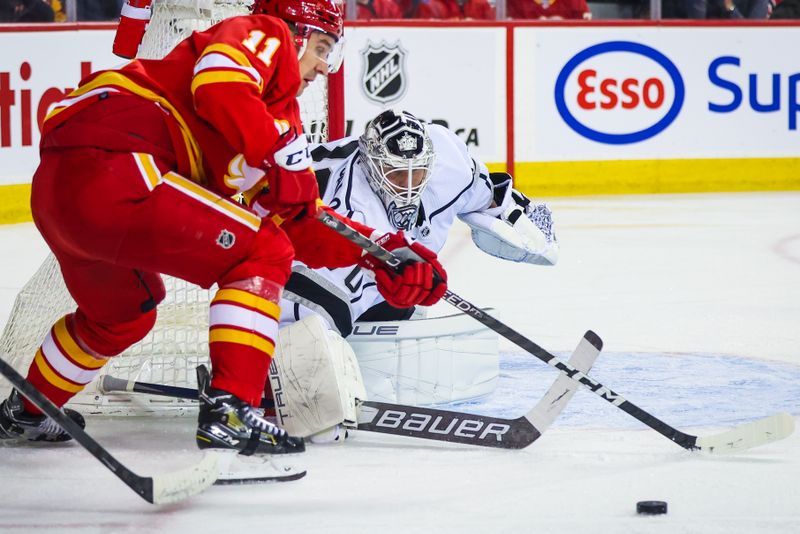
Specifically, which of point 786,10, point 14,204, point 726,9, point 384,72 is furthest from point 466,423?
point 786,10

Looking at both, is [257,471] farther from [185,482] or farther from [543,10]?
[543,10]

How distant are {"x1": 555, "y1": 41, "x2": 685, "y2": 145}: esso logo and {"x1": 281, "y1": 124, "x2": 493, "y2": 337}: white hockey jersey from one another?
4.08 m

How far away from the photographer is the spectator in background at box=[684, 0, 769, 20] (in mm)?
7426

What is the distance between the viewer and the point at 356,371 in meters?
2.87

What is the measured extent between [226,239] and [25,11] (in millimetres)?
4189

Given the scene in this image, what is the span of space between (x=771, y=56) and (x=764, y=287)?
10.0 feet

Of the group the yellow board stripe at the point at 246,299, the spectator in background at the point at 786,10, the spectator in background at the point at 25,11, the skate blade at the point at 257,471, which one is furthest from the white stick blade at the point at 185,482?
the spectator in background at the point at 786,10

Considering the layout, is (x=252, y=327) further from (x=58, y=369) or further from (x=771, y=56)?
(x=771, y=56)

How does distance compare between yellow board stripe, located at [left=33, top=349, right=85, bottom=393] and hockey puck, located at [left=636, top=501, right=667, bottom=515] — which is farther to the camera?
yellow board stripe, located at [left=33, top=349, right=85, bottom=393]

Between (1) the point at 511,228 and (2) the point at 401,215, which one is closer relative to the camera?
(2) the point at 401,215

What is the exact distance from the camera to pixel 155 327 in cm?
319

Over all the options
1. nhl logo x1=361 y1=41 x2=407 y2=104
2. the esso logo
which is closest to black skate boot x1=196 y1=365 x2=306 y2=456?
nhl logo x1=361 y1=41 x2=407 y2=104

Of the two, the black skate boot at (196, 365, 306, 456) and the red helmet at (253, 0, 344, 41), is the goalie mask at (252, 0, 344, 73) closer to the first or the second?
the red helmet at (253, 0, 344, 41)

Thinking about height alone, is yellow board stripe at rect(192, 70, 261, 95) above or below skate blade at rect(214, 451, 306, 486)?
above
